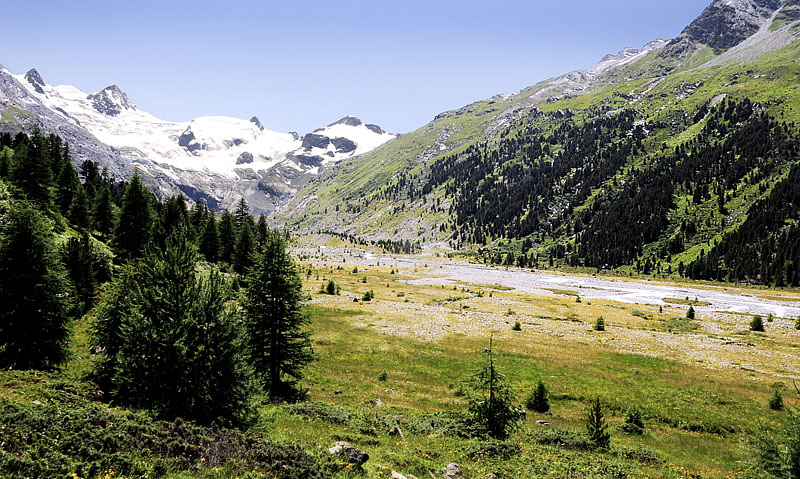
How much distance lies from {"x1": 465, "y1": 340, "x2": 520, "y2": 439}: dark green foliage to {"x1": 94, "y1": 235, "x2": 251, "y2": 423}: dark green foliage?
11339 millimetres

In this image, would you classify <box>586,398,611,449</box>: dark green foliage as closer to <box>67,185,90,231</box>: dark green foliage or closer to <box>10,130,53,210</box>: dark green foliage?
<box>10,130,53,210</box>: dark green foliage

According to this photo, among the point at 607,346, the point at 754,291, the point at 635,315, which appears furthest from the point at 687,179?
the point at 607,346

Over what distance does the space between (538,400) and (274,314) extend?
62.2 ft

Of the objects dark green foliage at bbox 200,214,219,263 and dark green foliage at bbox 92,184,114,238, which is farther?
dark green foliage at bbox 200,214,219,263

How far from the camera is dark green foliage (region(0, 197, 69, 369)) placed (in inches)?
769

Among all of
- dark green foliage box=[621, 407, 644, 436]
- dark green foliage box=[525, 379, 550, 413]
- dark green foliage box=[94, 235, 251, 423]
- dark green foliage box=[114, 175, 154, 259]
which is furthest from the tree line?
dark green foliage box=[114, 175, 154, 259]

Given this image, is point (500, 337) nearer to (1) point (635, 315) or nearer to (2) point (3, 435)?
(1) point (635, 315)

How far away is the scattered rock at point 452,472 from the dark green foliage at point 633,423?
1409cm

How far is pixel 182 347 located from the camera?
46.0 ft

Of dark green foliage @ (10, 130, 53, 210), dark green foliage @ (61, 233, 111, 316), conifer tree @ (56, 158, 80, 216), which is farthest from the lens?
conifer tree @ (56, 158, 80, 216)

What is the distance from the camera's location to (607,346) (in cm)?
4456

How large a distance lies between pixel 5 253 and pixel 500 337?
44.8 metres

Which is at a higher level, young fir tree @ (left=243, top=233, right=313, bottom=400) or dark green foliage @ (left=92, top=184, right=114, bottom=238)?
dark green foliage @ (left=92, top=184, right=114, bottom=238)

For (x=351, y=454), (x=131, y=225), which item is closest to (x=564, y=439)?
(x=351, y=454)
